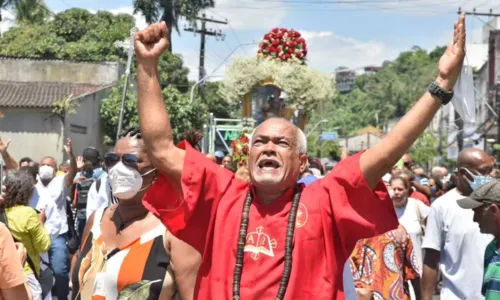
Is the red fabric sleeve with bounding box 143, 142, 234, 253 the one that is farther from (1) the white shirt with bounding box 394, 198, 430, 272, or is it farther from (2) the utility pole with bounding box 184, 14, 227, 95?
(2) the utility pole with bounding box 184, 14, 227, 95

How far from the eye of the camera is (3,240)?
199 inches

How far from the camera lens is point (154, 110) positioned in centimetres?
426

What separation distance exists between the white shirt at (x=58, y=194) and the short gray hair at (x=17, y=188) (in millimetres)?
2968

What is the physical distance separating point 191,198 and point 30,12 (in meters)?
48.9

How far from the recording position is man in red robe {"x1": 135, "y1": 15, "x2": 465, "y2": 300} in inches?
159

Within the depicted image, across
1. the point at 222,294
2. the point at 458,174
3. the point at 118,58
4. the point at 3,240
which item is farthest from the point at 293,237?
the point at 118,58

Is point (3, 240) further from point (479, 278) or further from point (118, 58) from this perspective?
point (118, 58)

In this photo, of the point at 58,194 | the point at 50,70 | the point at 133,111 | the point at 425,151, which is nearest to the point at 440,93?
the point at 58,194

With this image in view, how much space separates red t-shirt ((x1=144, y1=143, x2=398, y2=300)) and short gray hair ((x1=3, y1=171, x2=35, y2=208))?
367 centimetres

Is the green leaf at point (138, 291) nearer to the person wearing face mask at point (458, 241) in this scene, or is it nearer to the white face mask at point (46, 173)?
the person wearing face mask at point (458, 241)

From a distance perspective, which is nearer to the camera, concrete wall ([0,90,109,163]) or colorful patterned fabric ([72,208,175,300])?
colorful patterned fabric ([72,208,175,300])

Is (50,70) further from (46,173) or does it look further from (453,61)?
(453,61)

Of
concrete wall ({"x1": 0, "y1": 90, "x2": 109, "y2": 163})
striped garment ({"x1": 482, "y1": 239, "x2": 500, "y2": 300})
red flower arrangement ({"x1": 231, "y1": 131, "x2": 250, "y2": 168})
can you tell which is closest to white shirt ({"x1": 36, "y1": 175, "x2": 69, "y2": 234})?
red flower arrangement ({"x1": 231, "y1": 131, "x2": 250, "y2": 168})

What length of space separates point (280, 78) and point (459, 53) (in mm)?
10573
